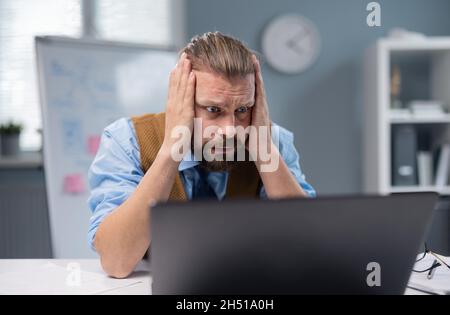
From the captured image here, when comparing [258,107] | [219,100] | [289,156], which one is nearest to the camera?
[219,100]

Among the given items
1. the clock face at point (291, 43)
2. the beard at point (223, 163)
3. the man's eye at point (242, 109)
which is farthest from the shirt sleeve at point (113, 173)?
the clock face at point (291, 43)

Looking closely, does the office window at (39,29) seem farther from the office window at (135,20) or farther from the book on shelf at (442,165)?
the book on shelf at (442,165)

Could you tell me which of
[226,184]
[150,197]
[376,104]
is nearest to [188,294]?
[150,197]

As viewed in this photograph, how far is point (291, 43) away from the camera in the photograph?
3.17m

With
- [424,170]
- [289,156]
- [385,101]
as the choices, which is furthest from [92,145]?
[424,170]

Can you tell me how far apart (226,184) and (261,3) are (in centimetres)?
204

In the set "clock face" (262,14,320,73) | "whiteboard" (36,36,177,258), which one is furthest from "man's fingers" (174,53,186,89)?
"clock face" (262,14,320,73)

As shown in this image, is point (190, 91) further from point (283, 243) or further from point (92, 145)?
point (92, 145)

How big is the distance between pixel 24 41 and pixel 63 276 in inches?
95.8

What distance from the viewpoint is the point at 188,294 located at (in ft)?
2.31

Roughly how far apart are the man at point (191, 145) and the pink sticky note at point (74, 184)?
3.22ft

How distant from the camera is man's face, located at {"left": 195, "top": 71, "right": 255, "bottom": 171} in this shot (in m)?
1.20

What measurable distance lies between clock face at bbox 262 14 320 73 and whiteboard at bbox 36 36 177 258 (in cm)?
96
